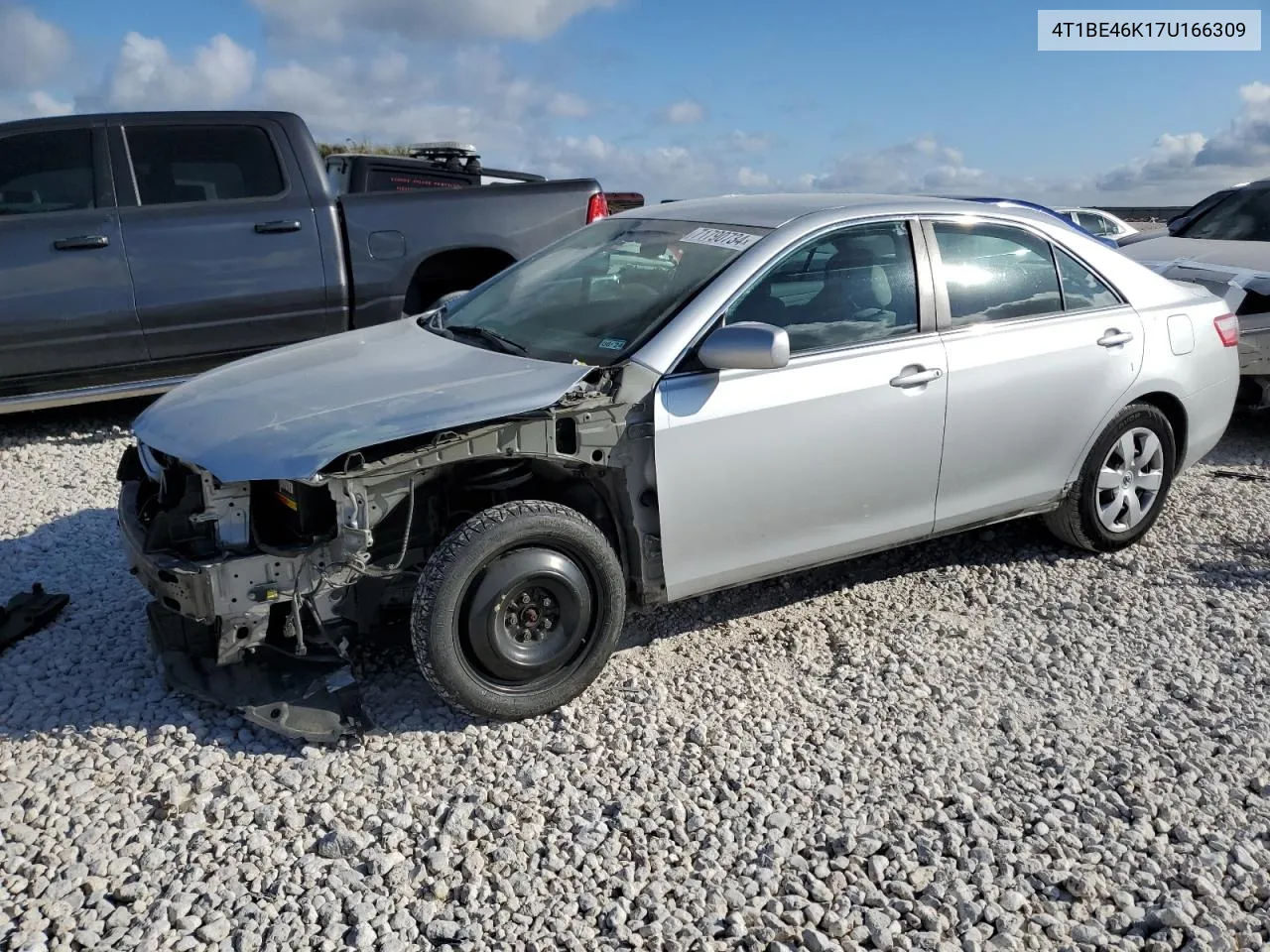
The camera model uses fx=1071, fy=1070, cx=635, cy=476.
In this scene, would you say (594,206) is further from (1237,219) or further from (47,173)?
(1237,219)

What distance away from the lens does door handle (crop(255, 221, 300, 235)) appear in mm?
6762

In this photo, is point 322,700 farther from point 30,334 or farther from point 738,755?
point 30,334

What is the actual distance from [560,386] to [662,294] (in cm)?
69

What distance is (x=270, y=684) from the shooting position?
350cm

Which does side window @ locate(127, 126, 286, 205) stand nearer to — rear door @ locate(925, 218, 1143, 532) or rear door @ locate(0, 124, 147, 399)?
rear door @ locate(0, 124, 147, 399)

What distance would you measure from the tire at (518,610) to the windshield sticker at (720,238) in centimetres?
120

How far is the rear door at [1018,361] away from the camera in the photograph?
4.23 metres

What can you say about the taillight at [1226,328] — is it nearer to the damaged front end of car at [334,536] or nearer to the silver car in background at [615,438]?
the silver car in background at [615,438]

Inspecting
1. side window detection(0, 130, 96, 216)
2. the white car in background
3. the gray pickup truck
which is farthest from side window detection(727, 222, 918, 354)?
the white car in background

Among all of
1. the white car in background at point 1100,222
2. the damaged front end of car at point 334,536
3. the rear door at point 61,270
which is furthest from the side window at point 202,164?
the white car in background at point 1100,222

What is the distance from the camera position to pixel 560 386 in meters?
3.44

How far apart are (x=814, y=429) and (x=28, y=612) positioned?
3130 millimetres

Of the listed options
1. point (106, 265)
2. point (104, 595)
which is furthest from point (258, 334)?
point (104, 595)

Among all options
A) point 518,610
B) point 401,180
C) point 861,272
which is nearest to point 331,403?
point 518,610
